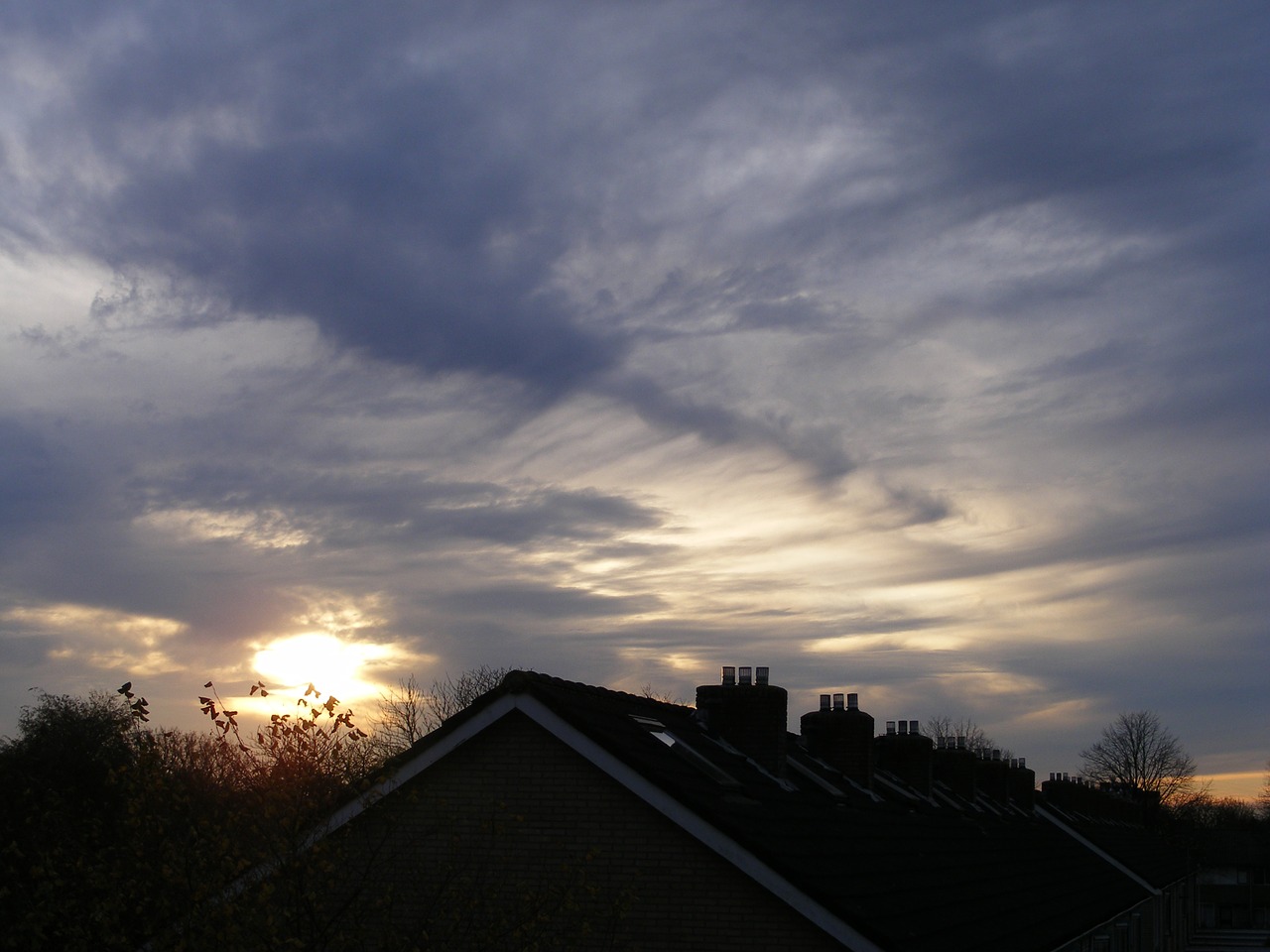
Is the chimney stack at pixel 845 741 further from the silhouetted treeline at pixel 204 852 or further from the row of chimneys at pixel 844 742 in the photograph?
the silhouetted treeline at pixel 204 852

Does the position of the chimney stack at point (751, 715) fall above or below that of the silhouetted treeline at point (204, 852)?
above

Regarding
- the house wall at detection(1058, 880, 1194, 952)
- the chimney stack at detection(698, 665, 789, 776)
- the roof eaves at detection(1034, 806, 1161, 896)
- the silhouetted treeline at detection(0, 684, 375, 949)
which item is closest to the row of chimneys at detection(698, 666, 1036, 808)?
the chimney stack at detection(698, 665, 789, 776)

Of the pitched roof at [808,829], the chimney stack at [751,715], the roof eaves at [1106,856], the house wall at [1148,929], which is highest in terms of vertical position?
the chimney stack at [751,715]

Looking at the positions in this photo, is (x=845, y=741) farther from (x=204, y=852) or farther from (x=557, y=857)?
(x=204, y=852)

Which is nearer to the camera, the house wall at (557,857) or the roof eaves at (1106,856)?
the house wall at (557,857)

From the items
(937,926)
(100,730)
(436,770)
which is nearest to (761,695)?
(937,926)

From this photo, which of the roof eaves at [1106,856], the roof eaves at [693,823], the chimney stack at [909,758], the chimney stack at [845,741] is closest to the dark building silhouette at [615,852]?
the roof eaves at [693,823]

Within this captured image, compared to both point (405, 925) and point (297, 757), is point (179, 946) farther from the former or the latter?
point (405, 925)

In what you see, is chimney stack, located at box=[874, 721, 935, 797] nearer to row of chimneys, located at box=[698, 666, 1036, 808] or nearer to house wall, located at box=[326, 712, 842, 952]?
row of chimneys, located at box=[698, 666, 1036, 808]

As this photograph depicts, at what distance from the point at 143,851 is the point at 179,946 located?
1.59m

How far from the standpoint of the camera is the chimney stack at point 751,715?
59.7 feet

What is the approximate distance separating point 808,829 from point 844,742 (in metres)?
8.84

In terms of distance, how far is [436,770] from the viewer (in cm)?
1325

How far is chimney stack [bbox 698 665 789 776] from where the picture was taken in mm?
18188
